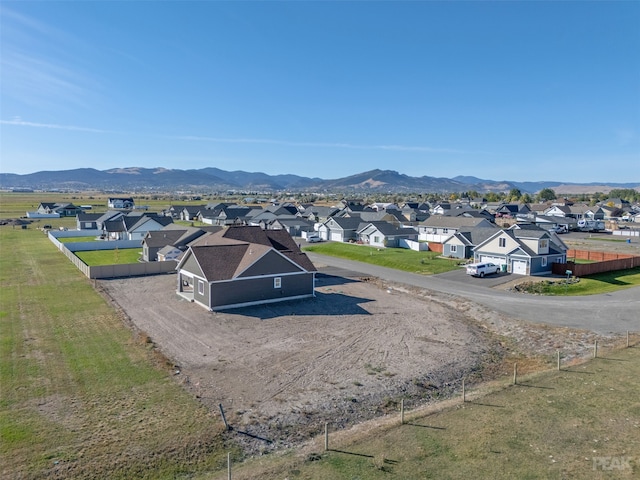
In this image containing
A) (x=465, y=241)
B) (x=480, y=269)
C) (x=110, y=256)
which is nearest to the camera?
(x=480, y=269)

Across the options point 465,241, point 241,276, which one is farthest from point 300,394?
point 465,241

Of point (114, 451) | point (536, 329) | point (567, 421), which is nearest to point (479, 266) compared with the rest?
point (536, 329)

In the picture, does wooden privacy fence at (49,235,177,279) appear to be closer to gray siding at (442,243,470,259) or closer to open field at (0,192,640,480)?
open field at (0,192,640,480)

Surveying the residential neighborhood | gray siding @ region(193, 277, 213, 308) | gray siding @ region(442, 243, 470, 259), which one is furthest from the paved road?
gray siding @ region(193, 277, 213, 308)

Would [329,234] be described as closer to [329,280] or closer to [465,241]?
[465,241]

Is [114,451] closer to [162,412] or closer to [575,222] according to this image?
[162,412]

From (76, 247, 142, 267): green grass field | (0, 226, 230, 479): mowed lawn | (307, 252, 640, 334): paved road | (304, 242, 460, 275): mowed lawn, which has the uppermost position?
(304, 242, 460, 275): mowed lawn
